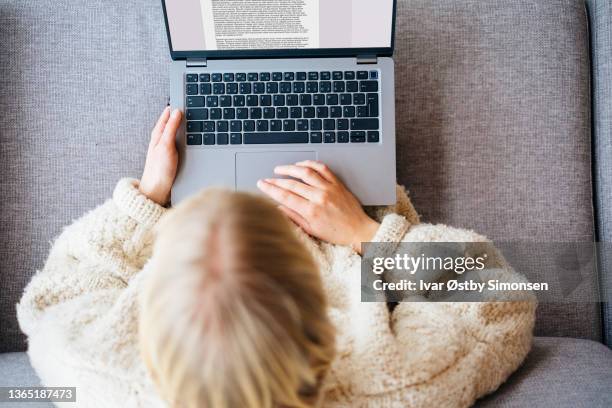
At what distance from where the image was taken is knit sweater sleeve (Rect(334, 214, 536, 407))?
69cm

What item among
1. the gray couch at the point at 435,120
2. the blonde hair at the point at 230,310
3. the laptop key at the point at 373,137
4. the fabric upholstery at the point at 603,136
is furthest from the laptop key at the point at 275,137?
the fabric upholstery at the point at 603,136

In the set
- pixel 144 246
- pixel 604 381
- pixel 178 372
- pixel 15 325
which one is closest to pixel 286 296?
pixel 178 372

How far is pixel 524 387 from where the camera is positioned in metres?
0.79

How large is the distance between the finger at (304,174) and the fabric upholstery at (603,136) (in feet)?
1.71

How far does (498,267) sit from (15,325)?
2.67 feet

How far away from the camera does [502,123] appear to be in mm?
1005

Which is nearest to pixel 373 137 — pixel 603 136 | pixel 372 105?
pixel 372 105

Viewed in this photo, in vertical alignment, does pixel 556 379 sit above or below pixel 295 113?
below

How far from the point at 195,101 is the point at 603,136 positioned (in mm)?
724

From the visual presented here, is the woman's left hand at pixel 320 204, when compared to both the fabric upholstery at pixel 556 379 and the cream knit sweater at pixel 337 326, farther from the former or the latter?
the fabric upholstery at pixel 556 379

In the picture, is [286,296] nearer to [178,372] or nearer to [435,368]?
[178,372]

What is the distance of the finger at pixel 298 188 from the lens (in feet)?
2.89

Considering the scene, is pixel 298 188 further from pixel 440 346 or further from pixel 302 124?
pixel 440 346

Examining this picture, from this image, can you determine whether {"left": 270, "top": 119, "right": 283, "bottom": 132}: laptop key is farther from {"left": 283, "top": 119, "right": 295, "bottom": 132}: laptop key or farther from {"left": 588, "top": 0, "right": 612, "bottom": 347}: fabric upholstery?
{"left": 588, "top": 0, "right": 612, "bottom": 347}: fabric upholstery
